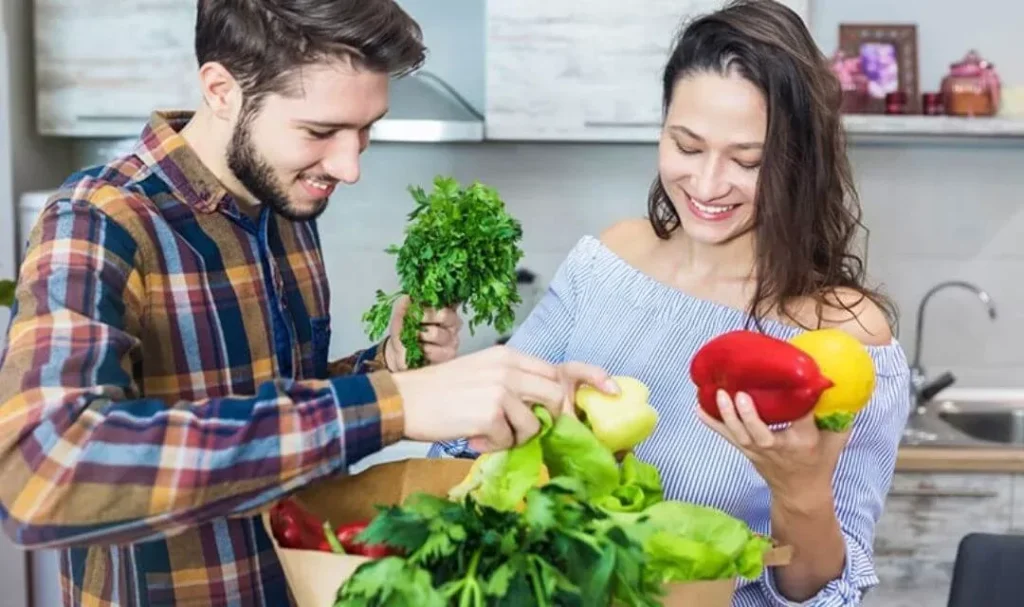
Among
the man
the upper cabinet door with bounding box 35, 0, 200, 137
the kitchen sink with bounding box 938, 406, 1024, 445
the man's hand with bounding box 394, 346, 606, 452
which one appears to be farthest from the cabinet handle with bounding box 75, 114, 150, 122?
the kitchen sink with bounding box 938, 406, 1024, 445

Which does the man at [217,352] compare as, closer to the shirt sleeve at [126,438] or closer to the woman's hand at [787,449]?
the shirt sleeve at [126,438]

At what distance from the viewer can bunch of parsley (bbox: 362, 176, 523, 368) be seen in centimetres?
126

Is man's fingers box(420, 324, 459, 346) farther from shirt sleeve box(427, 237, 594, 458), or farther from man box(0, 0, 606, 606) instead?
shirt sleeve box(427, 237, 594, 458)

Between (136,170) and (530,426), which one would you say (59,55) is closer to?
(136,170)

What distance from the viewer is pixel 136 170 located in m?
1.21

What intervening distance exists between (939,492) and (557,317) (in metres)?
1.29

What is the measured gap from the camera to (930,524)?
2.49 meters

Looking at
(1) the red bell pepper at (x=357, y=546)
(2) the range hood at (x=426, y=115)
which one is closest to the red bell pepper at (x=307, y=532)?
(1) the red bell pepper at (x=357, y=546)

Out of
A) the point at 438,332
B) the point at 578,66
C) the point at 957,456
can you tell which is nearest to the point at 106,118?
the point at 578,66

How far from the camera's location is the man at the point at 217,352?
2.91 feet

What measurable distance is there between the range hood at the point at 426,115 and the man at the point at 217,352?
1.15m

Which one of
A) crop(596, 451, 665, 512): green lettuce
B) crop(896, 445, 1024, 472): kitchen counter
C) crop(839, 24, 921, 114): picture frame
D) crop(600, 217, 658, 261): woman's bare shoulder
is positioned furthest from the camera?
crop(839, 24, 921, 114): picture frame

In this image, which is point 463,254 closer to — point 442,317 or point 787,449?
point 442,317

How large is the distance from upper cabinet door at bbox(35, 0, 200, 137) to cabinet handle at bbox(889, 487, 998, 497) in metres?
1.76
